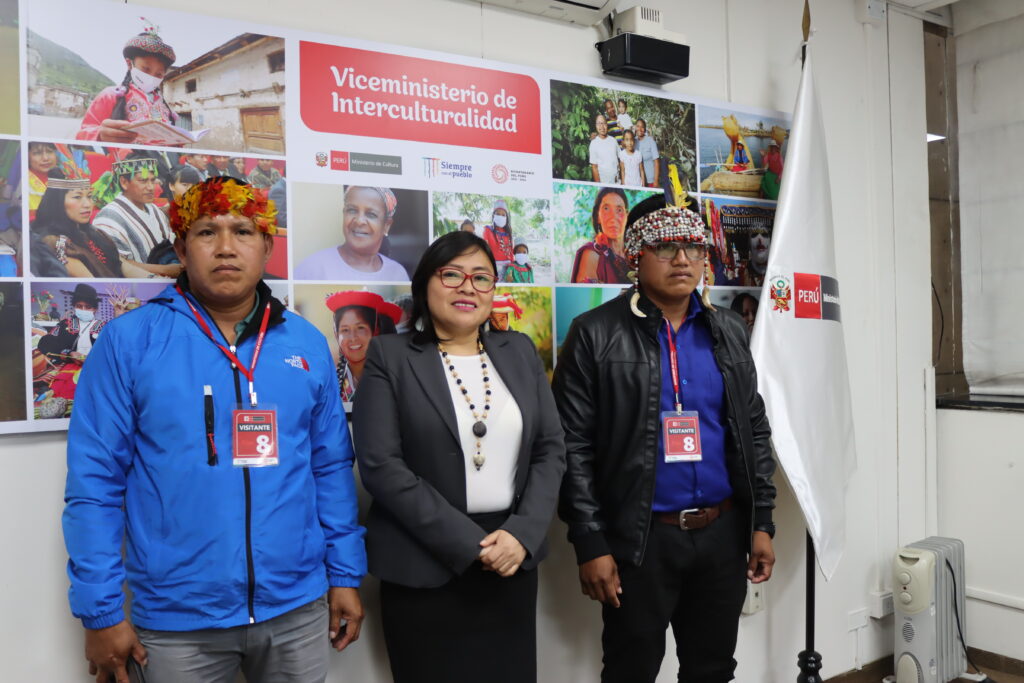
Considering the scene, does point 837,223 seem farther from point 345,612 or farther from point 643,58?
point 345,612

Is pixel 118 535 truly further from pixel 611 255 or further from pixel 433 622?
pixel 611 255

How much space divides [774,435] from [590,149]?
1179mm

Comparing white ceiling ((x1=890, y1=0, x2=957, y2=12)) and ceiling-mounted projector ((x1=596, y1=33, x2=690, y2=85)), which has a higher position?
white ceiling ((x1=890, y1=0, x2=957, y2=12))

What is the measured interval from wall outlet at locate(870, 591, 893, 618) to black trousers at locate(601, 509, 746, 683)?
134cm

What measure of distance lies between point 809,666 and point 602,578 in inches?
50.3

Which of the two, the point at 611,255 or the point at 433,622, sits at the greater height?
the point at 611,255

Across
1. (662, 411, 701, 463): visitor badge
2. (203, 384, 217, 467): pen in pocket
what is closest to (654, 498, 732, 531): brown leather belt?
(662, 411, 701, 463): visitor badge

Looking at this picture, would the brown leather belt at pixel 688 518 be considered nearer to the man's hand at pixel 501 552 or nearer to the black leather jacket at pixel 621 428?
the black leather jacket at pixel 621 428

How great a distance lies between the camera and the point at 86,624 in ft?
5.21

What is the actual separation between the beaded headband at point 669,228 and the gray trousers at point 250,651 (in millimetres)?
1352

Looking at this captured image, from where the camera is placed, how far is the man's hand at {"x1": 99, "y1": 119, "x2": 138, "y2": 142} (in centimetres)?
192

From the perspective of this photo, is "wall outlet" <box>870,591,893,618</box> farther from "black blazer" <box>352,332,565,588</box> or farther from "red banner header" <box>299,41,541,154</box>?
"red banner header" <box>299,41,541,154</box>

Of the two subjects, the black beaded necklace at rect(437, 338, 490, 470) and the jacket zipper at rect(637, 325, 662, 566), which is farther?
the jacket zipper at rect(637, 325, 662, 566)

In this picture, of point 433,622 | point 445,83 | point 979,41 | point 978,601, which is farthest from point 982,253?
point 433,622
